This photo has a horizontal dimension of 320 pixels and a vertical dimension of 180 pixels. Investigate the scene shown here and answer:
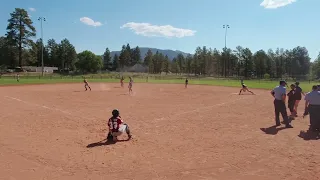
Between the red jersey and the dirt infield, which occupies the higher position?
the red jersey

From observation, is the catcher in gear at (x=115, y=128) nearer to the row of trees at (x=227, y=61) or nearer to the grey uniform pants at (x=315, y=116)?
the grey uniform pants at (x=315, y=116)

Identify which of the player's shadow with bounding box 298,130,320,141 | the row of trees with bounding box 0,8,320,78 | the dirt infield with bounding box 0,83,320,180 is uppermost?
the row of trees with bounding box 0,8,320,78

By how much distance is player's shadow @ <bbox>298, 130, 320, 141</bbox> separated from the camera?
33.8 feet

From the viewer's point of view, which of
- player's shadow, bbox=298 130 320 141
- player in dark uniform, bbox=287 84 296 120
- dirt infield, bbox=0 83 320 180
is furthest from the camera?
player in dark uniform, bbox=287 84 296 120

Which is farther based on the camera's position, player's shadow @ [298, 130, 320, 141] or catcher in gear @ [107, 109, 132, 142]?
player's shadow @ [298, 130, 320, 141]

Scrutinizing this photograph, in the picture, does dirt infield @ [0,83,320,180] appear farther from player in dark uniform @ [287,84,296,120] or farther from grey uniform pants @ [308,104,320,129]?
player in dark uniform @ [287,84,296,120]

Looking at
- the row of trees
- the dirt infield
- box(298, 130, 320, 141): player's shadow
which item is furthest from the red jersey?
the row of trees

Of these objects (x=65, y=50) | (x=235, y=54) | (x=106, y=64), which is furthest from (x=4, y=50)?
(x=235, y=54)

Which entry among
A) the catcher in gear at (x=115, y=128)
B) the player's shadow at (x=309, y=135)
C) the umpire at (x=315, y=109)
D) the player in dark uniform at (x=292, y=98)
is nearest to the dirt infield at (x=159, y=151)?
the player's shadow at (x=309, y=135)

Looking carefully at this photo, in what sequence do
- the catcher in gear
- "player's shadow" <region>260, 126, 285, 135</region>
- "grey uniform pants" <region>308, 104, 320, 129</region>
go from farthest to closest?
"player's shadow" <region>260, 126, 285, 135</region>
"grey uniform pants" <region>308, 104, 320, 129</region>
the catcher in gear

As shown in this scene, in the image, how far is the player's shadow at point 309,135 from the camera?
33.8 ft

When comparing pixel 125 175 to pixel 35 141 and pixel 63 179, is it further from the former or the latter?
pixel 35 141

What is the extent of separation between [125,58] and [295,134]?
464 feet

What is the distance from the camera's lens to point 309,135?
10.8m
